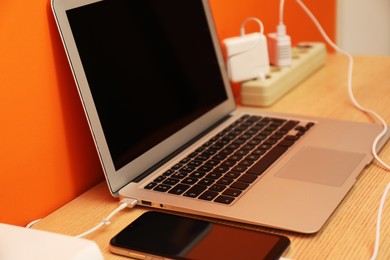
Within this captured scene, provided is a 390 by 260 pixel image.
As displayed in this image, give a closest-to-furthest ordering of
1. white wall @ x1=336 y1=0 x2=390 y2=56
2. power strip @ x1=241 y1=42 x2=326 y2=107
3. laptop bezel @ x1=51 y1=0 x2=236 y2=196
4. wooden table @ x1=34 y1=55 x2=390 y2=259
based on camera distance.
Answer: wooden table @ x1=34 y1=55 x2=390 y2=259
laptop bezel @ x1=51 y1=0 x2=236 y2=196
power strip @ x1=241 y1=42 x2=326 y2=107
white wall @ x1=336 y1=0 x2=390 y2=56

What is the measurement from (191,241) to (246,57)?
1.95 feet

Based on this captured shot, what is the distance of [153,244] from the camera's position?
671mm

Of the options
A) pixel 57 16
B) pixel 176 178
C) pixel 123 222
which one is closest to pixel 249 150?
pixel 176 178

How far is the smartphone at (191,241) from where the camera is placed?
0.64m

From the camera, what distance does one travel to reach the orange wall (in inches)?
29.5

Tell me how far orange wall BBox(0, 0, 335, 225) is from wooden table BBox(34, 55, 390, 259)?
3 centimetres

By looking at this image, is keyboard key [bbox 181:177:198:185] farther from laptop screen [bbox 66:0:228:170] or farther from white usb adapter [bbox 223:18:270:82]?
white usb adapter [bbox 223:18:270:82]

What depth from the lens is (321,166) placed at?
85 cm

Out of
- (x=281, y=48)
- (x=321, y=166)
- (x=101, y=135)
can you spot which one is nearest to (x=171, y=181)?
(x=101, y=135)

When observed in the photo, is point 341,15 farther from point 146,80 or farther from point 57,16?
point 57,16

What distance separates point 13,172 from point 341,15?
1.63 meters

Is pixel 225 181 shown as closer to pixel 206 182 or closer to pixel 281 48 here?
pixel 206 182

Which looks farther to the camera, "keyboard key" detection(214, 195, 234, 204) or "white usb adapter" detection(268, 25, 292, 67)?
"white usb adapter" detection(268, 25, 292, 67)

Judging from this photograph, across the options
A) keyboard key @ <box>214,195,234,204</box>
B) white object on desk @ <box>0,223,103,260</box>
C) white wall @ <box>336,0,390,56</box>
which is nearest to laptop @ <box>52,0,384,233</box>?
keyboard key @ <box>214,195,234,204</box>
